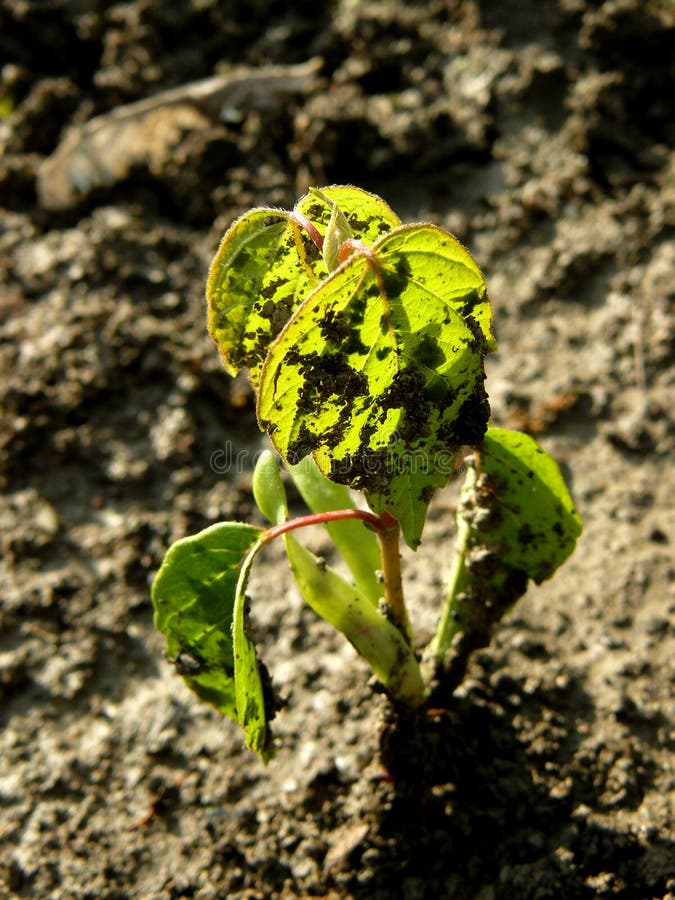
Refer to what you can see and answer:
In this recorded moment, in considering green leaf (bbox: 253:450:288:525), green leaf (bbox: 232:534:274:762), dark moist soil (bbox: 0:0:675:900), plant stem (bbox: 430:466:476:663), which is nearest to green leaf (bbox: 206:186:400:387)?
green leaf (bbox: 253:450:288:525)

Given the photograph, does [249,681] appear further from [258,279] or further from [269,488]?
[258,279]

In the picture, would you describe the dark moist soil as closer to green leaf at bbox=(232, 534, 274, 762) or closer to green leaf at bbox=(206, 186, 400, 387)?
green leaf at bbox=(232, 534, 274, 762)

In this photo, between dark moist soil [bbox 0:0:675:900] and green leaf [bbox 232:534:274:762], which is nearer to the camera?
green leaf [bbox 232:534:274:762]

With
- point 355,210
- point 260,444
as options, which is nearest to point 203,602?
point 355,210

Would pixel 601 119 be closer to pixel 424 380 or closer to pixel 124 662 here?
pixel 424 380

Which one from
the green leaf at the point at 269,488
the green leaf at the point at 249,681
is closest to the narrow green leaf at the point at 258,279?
the green leaf at the point at 269,488

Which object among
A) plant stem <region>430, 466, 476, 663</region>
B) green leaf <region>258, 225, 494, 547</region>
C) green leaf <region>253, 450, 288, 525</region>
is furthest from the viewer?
plant stem <region>430, 466, 476, 663</region>

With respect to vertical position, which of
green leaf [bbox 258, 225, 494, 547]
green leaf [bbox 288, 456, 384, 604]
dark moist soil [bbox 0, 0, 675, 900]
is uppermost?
green leaf [bbox 258, 225, 494, 547]
